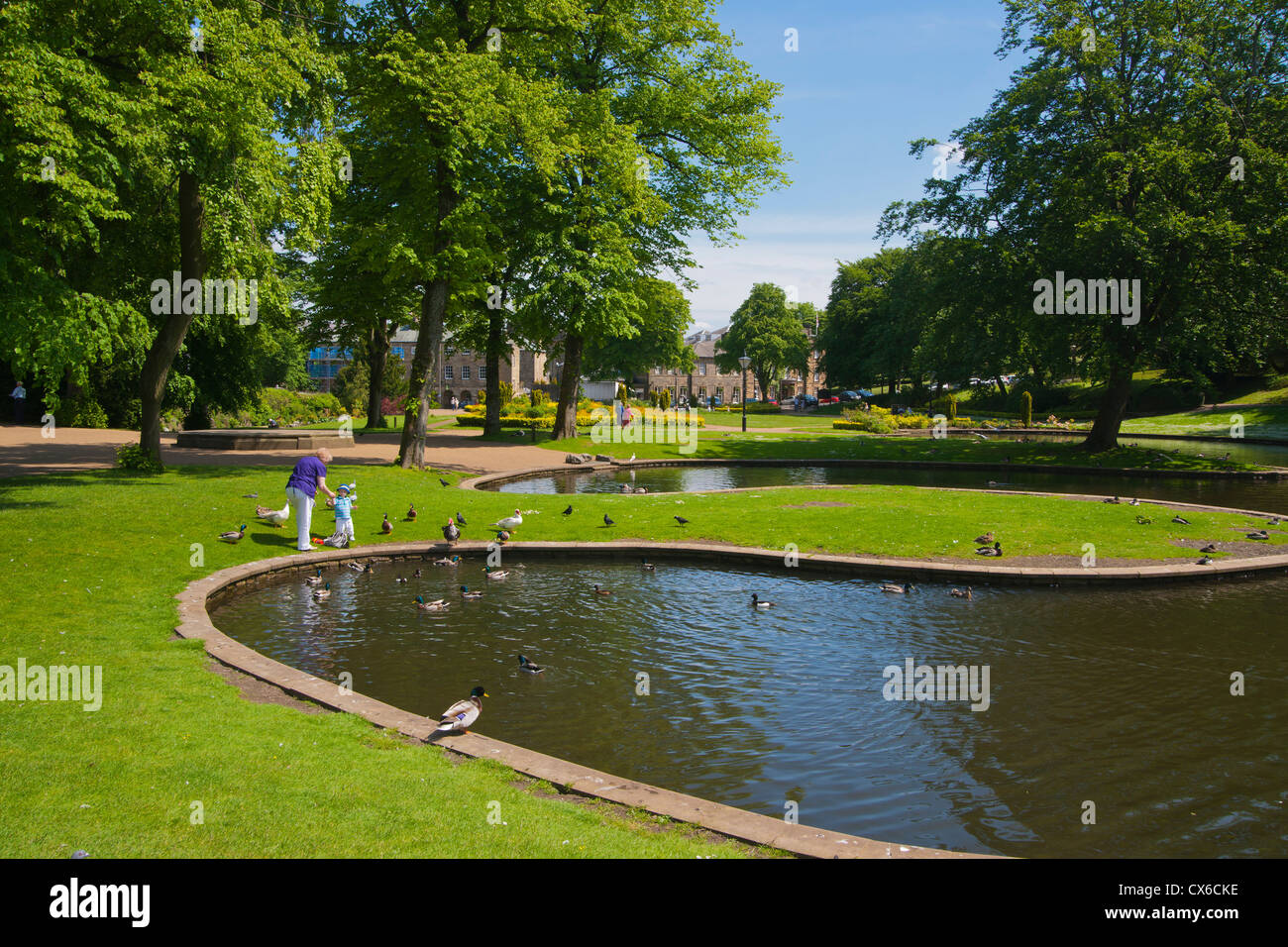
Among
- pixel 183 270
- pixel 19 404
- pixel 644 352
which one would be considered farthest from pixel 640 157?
pixel 644 352

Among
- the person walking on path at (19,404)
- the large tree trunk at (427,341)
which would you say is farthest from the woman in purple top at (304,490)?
the person walking on path at (19,404)

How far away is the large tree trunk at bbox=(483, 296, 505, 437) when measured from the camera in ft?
140

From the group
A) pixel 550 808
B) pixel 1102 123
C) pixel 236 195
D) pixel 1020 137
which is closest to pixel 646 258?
pixel 1020 137

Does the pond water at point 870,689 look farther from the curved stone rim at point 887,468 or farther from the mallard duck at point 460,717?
the curved stone rim at point 887,468

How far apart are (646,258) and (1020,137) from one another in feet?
55.7

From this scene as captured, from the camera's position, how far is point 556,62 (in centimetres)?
3481

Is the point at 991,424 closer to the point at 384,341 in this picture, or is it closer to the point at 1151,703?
the point at 384,341

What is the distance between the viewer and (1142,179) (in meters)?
32.9

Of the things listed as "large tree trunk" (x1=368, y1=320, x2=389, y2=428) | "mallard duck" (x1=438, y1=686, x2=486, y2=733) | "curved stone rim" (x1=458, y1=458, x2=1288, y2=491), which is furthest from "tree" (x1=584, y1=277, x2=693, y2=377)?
"mallard duck" (x1=438, y1=686, x2=486, y2=733)

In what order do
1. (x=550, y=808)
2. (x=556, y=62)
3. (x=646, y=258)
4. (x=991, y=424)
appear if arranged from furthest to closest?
(x=991, y=424) → (x=646, y=258) → (x=556, y=62) → (x=550, y=808)

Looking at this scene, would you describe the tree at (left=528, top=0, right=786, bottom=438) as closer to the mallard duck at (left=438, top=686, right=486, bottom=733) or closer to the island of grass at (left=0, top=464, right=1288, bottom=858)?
the island of grass at (left=0, top=464, right=1288, bottom=858)

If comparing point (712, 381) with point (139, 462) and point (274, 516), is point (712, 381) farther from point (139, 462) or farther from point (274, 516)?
point (274, 516)

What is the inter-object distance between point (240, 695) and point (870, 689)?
7101 millimetres

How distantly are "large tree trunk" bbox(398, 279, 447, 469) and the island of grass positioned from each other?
6245 mm
